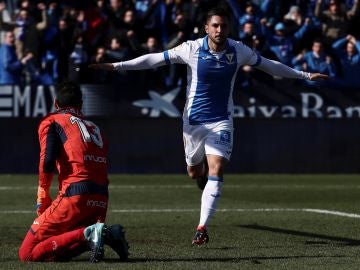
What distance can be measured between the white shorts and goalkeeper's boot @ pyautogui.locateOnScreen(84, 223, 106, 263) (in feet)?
9.16

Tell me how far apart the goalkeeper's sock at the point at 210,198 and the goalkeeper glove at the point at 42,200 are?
2028 mm

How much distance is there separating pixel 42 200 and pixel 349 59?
14.7 m

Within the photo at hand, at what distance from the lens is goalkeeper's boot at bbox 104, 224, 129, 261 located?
882 centimetres

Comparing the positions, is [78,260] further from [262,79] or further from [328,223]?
[262,79]

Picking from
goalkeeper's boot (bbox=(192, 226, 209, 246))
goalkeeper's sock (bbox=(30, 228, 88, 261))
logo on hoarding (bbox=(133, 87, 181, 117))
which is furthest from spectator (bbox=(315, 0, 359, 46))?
goalkeeper's sock (bbox=(30, 228, 88, 261))

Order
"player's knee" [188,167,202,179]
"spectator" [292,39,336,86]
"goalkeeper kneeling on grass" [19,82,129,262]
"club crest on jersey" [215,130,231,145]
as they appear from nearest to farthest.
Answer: "goalkeeper kneeling on grass" [19,82,129,262] → "club crest on jersey" [215,130,231,145] → "player's knee" [188,167,202,179] → "spectator" [292,39,336,86]

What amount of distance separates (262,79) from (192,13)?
280 cm

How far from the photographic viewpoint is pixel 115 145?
70.7 ft

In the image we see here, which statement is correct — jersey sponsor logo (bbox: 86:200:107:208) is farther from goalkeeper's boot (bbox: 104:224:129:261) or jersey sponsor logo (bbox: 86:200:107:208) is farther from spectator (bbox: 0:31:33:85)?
spectator (bbox: 0:31:33:85)

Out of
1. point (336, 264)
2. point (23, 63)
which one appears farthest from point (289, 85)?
point (336, 264)

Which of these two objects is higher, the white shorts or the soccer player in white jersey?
the soccer player in white jersey

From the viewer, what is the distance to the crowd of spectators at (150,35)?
2169 centimetres

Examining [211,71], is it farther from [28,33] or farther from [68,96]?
[28,33]

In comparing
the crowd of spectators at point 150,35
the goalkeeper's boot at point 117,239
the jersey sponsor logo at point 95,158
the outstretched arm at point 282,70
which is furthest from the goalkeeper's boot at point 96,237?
the crowd of spectators at point 150,35
